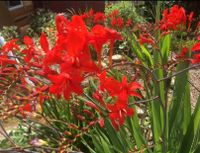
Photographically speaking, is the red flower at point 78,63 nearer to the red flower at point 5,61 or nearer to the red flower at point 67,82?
the red flower at point 67,82

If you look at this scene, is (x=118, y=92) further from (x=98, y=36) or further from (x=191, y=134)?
(x=191, y=134)

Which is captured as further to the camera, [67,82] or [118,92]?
[118,92]

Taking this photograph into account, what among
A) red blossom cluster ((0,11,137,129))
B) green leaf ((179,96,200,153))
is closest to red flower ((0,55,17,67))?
red blossom cluster ((0,11,137,129))

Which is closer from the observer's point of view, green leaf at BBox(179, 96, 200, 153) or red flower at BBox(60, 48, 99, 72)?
red flower at BBox(60, 48, 99, 72)

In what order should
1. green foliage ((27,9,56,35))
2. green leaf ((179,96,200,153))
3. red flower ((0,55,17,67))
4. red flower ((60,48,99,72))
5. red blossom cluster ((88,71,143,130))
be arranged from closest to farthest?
red flower ((60,48,99,72)), red blossom cluster ((88,71,143,130)), red flower ((0,55,17,67)), green leaf ((179,96,200,153)), green foliage ((27,9,56,35))

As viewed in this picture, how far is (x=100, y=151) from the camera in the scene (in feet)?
7.70

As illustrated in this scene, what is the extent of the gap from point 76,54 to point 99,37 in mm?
117

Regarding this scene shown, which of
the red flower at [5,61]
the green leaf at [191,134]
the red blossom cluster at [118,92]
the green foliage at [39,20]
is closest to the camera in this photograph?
the red blossom cluster at [118,92]

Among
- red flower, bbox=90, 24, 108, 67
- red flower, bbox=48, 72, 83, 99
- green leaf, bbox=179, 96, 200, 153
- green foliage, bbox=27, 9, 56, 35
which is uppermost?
red flower, bbox=90, 24, 108, 67

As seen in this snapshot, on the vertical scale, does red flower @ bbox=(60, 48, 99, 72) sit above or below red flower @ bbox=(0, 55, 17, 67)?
above

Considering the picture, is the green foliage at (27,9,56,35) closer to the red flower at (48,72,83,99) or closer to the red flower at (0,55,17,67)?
the red flower at (0,55,17,67)

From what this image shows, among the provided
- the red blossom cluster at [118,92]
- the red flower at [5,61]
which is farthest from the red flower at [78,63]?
the red flower at [5,61]

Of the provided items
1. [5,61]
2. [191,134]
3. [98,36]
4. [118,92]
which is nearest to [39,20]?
[191,134]

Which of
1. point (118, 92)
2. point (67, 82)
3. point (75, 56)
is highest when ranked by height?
point (75, 56)
